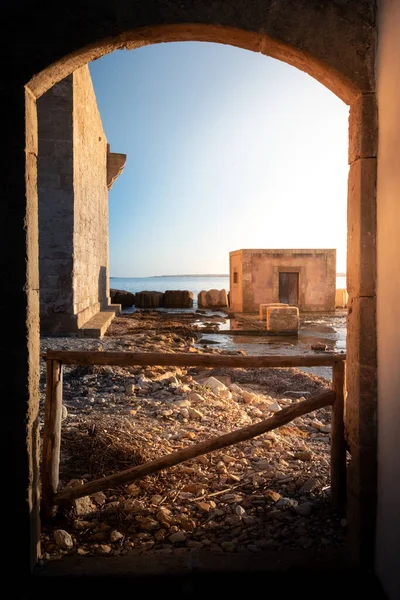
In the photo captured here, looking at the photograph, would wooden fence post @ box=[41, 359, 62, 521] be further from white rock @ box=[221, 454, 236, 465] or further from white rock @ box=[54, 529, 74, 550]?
white rock @ box=[221, 454, 236, 465]

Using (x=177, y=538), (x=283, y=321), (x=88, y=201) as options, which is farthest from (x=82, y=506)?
(x=283, y=321)

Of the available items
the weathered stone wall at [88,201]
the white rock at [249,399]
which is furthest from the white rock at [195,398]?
the weathered stone wall at [88,201]

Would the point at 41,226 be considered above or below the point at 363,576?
above

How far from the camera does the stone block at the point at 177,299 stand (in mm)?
22672

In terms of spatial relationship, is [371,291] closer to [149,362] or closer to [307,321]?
[149,362]

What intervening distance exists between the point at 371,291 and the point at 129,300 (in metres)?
21.9

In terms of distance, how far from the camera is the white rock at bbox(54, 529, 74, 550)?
7.34 feet

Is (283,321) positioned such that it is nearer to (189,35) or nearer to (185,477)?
(185,477)

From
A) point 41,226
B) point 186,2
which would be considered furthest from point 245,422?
point 41,226

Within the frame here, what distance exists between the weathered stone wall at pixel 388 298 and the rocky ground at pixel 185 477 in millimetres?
503

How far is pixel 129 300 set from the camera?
23.4 meters

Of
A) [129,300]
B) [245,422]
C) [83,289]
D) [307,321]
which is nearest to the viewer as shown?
[245,422]

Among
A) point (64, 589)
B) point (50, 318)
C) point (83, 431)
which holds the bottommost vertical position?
point (64, 589)

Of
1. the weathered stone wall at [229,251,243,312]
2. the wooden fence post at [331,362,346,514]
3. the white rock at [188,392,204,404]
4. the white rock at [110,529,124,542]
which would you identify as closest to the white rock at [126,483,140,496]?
the white rock at [110,529,124,542]
